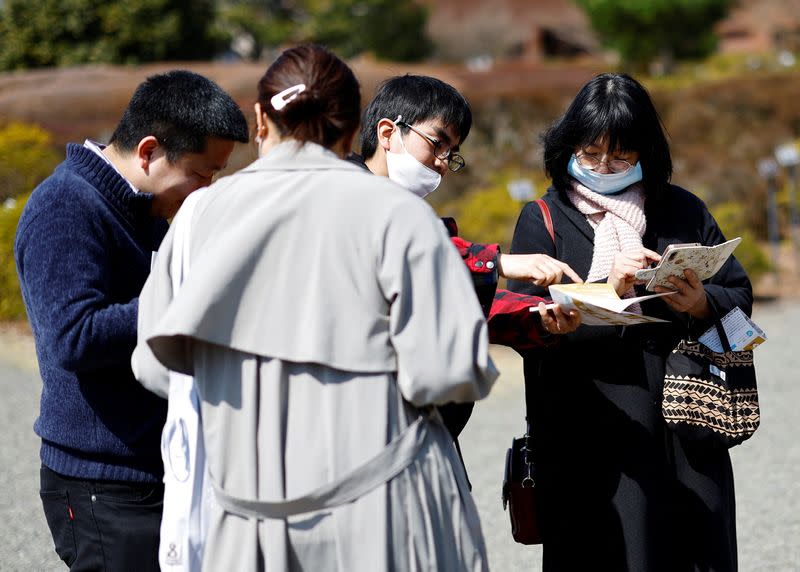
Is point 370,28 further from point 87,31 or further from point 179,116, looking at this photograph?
point 179,116

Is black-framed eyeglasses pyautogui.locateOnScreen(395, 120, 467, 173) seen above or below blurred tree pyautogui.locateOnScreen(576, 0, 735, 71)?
below

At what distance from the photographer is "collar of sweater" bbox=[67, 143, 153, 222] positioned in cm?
262

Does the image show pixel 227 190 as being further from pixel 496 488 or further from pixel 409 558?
pixel 496 488

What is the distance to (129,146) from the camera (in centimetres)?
265

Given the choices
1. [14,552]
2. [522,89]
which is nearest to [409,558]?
[14,552]

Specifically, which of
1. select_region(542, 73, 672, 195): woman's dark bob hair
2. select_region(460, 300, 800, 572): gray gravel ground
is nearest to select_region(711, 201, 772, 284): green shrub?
select_region(460, 300, 800, 572): gray gravel ground

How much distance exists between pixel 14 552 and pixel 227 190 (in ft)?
13.6

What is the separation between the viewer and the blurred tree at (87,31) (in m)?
20.6

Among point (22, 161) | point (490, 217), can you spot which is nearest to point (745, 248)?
point (490, 217)

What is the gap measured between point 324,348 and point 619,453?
1.38 metres

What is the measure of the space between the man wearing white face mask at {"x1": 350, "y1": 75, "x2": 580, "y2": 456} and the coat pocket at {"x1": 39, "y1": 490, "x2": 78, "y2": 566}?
3.20 ft

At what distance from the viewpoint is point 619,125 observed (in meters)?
3.11

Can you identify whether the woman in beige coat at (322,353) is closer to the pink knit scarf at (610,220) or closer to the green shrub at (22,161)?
the pink knit scarf at (610,220)

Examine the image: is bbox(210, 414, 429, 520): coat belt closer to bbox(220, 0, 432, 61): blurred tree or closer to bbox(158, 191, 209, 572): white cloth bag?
bbox(158, 191, 209, 572): white cloth bag
